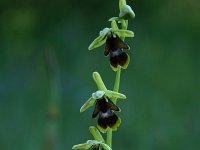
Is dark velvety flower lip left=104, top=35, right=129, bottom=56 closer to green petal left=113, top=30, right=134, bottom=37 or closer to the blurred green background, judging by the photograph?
green petal left=113, top=30, right=134, bottom=37

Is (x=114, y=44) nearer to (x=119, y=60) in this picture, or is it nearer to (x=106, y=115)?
(x=119, y=60)

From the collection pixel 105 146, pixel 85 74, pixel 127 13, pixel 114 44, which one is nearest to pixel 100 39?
pixel 114 44

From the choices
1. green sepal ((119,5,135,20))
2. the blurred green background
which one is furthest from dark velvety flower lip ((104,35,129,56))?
the blurred green background

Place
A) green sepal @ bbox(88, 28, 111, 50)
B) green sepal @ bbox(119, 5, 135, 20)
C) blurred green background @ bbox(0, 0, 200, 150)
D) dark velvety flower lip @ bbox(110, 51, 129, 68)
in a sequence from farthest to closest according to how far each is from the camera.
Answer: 1. blurred green background @ bbox(0, 0, 200, 150)
2. green sepal @ bbox(88, 28, 111, 50)
3. dark velvety flower lip @ bbox(110, 51, 129, 68)
4. green sepal @ bbox(119, 5, 135, 20)

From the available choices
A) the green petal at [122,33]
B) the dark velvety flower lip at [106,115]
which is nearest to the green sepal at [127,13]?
the green petal at [122,33]

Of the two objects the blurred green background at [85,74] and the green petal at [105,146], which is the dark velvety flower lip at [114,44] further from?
the blurred green background at [85,74]

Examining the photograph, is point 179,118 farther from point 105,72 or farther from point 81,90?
point 105,72

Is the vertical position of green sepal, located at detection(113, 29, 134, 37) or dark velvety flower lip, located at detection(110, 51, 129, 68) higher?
green sepal, located at detection(113, 29, 134, 37)
